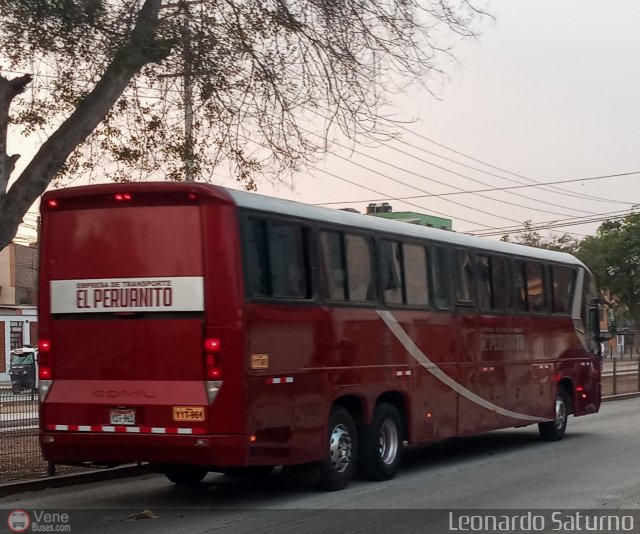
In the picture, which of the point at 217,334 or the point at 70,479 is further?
the point at 70,479

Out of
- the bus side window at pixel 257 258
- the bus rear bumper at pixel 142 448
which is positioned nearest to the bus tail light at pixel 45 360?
the bus rear bumper at pixel 142 448

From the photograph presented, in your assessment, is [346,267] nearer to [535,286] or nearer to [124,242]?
[124,242]

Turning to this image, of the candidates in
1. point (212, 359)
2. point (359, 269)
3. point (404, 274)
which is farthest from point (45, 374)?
point (404, 274)

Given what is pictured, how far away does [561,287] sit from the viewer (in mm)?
19281

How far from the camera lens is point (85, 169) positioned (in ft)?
51.0

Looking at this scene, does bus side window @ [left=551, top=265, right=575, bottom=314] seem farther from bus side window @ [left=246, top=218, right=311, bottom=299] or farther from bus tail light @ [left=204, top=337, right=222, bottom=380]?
bus tail light @ [left=204, top=337, right=222, bottom=380]

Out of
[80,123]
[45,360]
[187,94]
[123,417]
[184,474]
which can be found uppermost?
[187,94]

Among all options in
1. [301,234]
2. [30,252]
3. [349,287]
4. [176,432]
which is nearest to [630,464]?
[349,287]

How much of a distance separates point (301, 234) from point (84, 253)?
2381 millimetres

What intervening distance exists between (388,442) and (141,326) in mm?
4099

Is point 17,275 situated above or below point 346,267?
above

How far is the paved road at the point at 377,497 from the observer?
10.4 meters

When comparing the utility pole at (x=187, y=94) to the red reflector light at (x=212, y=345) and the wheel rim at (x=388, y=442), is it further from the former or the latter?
the red reflector light at (x=212, y=345)

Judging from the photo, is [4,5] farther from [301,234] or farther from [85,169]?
[301,234]
